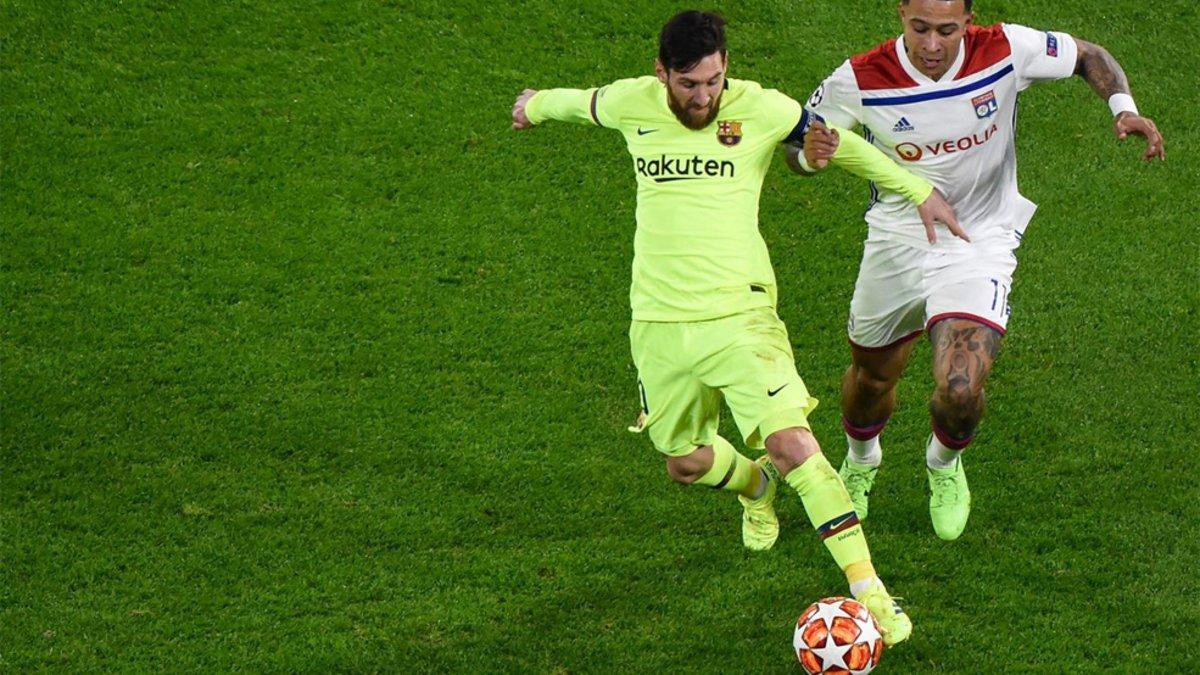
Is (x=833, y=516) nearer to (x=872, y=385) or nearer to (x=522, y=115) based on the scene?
(x=872, y=385)

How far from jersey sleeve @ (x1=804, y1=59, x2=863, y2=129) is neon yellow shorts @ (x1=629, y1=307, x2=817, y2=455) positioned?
97 centimetres

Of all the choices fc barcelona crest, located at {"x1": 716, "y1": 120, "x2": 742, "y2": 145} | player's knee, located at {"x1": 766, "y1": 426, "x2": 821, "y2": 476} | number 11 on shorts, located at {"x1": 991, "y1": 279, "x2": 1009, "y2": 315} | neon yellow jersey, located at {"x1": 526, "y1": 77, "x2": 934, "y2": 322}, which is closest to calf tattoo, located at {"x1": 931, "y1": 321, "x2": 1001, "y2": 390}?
number 11 on shorts, located at {"x1": 991, "y1": 279, "x2": 1009, "y2": 315}

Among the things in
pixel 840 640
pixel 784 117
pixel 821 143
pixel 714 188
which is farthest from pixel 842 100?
pixel 840 640

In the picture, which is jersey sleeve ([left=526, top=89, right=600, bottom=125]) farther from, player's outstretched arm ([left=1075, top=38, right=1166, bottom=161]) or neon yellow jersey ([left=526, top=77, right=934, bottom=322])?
player's outstretched arm ([left=1075, top=38, right=1166, bottom=161])

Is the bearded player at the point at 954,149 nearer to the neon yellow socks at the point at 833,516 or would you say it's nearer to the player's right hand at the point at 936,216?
the player's right hand at the point at 936,216

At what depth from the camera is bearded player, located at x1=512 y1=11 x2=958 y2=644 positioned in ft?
22.0

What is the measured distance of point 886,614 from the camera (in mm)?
6508

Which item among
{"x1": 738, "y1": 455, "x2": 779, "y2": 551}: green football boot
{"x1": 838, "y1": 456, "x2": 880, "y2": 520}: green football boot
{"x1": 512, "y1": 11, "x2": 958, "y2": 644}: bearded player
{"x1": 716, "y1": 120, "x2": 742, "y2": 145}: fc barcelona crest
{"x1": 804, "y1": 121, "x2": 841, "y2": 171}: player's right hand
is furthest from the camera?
{"x1": 838, "y1": 456, "x2": 880, "y2": 520}: green football boot

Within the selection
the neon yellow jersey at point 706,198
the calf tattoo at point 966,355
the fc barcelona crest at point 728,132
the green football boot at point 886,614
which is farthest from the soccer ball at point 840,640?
the fc barcelona crest at point 728,132

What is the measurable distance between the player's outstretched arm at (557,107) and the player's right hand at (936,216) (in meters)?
1.46

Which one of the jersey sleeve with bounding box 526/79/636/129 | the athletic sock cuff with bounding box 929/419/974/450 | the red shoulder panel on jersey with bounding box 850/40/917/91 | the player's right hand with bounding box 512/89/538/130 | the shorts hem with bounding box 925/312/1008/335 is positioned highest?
the red shoulder panel on jersey with bounding box 850/40/917/91

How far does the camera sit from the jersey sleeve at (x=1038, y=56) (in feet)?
23.8

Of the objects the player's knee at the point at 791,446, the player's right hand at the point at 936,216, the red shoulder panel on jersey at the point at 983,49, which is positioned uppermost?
the red shoulder panel on jersey at the point at 983,49

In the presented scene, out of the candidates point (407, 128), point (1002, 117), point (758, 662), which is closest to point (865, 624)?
point (758, 662)
